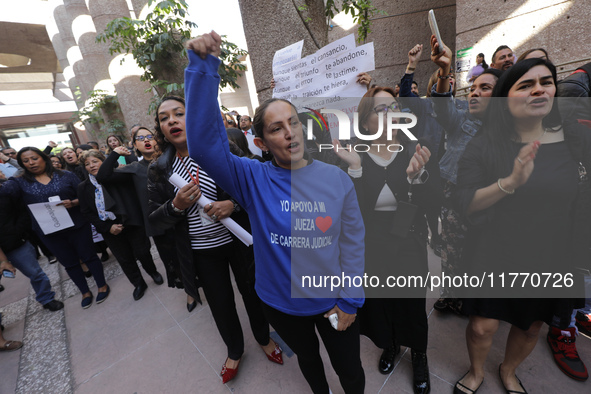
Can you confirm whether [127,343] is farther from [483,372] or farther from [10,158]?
[10,158]

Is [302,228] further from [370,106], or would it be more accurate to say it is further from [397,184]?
[370,106]

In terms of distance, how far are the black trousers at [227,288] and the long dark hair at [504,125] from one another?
1.64 meters

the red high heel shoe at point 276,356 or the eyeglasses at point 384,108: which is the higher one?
the eyeglasses at point 384,108

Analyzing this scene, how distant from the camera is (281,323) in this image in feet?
4.48

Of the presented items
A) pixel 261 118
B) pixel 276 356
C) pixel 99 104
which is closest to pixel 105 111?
pixel 99 104

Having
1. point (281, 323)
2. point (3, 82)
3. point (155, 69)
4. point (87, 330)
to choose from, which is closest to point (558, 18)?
point (281, 323)

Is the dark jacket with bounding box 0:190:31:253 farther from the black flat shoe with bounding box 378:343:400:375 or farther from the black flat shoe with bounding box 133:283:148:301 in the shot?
the black flat shoe with bounding box 378:343:400:375

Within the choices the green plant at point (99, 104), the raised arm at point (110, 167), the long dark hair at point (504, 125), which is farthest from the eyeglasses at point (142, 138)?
the green plant at point (99, 104)

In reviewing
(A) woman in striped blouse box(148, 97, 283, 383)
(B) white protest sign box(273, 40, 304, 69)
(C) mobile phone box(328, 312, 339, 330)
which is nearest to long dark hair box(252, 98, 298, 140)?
(A) woman in striped blouse box(148, 97, 283, 383)

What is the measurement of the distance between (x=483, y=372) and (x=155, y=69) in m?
5.93

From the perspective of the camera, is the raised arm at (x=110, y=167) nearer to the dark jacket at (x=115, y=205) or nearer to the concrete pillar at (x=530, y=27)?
the dark jacket at (x=115, y=205)

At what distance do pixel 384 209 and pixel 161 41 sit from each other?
4.65 meters

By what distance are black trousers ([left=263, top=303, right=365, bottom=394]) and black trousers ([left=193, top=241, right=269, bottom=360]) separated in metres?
0.59

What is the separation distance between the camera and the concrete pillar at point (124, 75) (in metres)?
6.51
